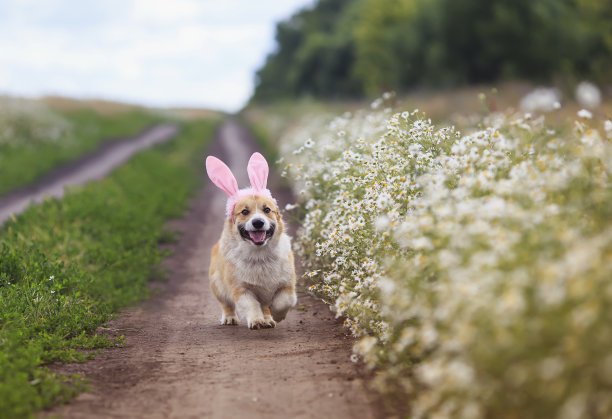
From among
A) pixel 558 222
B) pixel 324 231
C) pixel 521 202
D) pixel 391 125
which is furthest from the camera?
pixel 324 231

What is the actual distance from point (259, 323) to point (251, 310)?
0.13 m

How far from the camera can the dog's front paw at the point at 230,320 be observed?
7004 millimetres

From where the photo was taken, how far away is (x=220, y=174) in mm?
6832

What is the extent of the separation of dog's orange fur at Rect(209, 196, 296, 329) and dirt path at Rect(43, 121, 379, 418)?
21 cm

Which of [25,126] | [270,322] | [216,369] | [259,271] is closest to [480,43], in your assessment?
[25,126]

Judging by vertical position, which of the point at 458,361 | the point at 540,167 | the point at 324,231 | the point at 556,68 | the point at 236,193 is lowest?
the point at 458,361

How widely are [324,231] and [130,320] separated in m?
2.07

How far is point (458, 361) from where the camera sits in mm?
3008

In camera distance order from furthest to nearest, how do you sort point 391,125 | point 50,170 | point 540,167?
point 50,170, point 391,125, point 540,167

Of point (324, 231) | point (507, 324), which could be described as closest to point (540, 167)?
point (507, 324)

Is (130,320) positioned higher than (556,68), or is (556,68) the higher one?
(556,68)

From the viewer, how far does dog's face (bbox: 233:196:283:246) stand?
643cm

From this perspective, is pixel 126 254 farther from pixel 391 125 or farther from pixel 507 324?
pixel 507 324

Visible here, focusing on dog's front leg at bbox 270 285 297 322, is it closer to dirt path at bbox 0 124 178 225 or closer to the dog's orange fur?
the dog's orange fur
